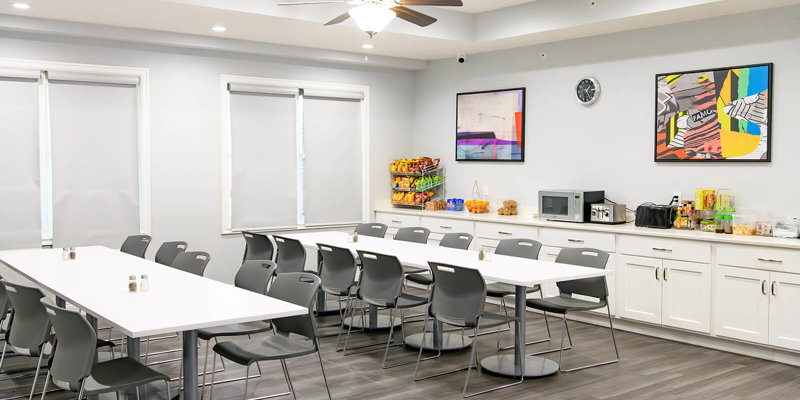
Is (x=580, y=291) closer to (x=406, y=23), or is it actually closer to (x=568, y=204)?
(x=568, y=204)

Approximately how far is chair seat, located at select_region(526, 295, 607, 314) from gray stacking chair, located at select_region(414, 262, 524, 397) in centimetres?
50

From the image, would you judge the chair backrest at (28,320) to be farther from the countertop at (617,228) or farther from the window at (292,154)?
the countertop at (617,228)

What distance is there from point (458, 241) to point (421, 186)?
2.66m

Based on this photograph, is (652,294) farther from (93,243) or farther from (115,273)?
(93,243)

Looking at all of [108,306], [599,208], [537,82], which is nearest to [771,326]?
A: [599,208]

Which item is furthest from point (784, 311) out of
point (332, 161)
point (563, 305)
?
point (332, 161)

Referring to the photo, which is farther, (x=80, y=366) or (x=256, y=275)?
(x=256, y=275)

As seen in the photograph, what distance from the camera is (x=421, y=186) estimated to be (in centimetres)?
932

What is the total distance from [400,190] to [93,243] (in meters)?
3.89

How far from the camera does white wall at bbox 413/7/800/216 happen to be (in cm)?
612

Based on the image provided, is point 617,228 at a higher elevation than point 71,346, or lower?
higher

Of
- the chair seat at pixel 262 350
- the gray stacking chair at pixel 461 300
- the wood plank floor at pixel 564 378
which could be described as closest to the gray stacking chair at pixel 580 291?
the wood plank floor at pixel 564 378

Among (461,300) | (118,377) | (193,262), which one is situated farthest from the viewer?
(193,262)

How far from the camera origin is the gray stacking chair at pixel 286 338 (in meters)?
3.98
